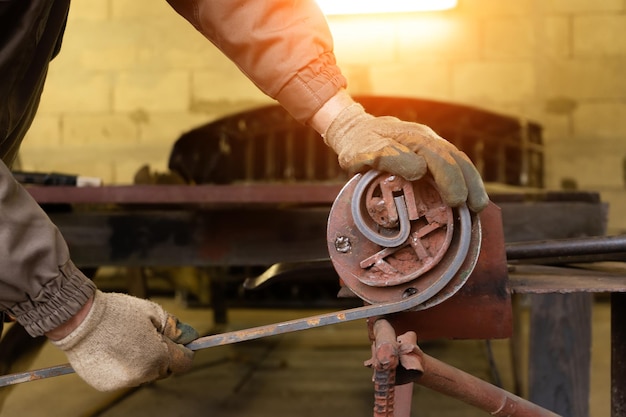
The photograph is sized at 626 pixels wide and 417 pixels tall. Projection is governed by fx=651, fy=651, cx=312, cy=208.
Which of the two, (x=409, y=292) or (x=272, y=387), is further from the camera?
(x=272, y=387)

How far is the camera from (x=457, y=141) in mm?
3734

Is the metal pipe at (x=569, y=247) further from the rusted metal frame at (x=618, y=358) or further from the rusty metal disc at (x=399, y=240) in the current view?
the rusty metal disc at (x=399, y=240)

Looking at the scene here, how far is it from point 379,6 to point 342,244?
315cm

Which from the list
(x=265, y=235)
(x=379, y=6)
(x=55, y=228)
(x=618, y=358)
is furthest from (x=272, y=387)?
(x=379, y=6)

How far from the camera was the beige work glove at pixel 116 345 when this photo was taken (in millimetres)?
869

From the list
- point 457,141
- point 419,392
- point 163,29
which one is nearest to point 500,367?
point 419,392

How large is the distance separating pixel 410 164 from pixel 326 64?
327 millimetres

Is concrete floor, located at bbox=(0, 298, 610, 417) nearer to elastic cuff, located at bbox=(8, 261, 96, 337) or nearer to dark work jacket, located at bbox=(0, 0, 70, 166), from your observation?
dark work jacket, located at bbox=(0, 0, 70, 166)

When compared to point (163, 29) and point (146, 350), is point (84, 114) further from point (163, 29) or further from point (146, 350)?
point (146, 350)

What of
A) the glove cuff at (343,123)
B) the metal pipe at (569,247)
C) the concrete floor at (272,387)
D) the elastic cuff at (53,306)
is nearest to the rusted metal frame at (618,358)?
the metal pipe at (569,247)

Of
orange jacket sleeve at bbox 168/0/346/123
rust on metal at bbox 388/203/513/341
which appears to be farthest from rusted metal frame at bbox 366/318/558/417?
orange jacket sleeve at bbox 168/0/346/123

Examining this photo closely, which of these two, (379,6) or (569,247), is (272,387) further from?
(379,6)

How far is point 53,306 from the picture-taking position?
0.83m

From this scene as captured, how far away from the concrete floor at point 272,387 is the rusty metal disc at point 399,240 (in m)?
1.23
